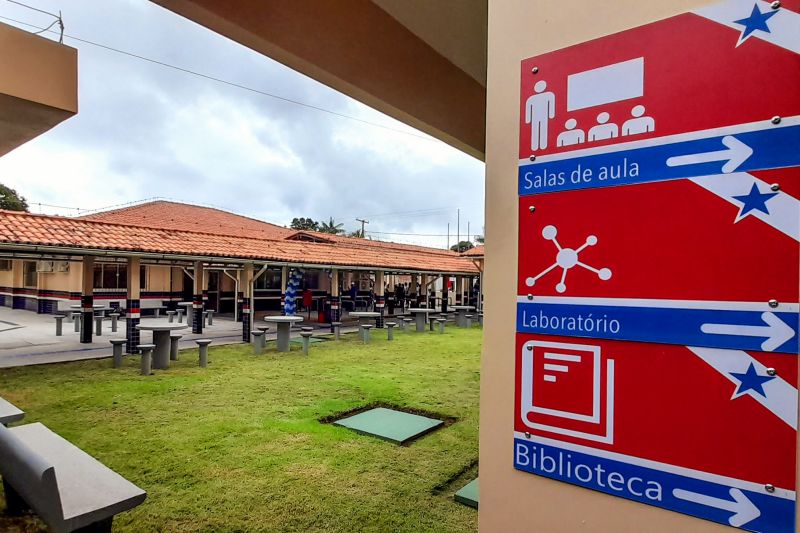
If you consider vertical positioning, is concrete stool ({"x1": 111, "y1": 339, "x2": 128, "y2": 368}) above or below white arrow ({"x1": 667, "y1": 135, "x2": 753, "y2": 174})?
below

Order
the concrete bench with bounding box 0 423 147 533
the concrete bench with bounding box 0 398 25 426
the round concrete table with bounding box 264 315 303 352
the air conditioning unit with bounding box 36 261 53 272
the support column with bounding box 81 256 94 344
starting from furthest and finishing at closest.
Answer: the air conditioning unit with bounding box 36 261 53 272, the support column with bounding box 81 256 94 344, the round concrete table with bounding box 264 315 303 352, the concrete bench with bounding box 0 398 25 426, the concrete bench with bounding box 0 423 147 533

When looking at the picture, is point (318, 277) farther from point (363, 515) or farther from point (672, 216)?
point (672, 216)

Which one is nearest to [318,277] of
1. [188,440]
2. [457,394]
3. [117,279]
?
[117,279]

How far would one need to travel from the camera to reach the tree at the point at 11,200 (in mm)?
27625

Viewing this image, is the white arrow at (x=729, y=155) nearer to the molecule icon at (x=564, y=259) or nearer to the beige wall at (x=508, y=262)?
the molecule icon at (x=564, y=259)

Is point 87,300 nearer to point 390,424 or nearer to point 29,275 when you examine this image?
point 390,424

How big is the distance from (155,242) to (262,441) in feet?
27.2

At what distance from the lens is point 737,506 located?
38.4 inches

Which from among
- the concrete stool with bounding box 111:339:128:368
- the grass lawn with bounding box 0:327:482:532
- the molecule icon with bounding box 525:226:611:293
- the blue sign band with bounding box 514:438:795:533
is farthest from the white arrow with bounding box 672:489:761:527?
the concrete stool with bounding box 111:339:128:368

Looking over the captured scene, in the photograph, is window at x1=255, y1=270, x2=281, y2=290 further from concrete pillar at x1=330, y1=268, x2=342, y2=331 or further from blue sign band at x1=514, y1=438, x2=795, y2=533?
blue sign band at x1=514, y1=438, x2=795, y2=533

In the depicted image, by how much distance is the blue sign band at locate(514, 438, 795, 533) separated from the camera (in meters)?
0.95

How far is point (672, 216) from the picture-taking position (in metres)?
1.05

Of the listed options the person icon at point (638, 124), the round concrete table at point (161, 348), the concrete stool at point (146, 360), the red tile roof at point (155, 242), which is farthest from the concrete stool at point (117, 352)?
the person icon at point (638, 124)

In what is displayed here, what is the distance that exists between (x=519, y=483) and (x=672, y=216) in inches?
32.7
